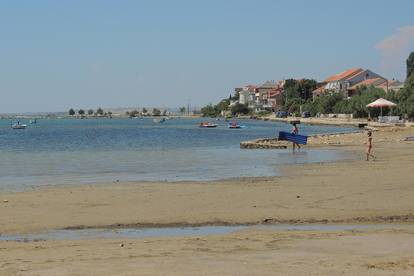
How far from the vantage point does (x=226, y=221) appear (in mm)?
15648

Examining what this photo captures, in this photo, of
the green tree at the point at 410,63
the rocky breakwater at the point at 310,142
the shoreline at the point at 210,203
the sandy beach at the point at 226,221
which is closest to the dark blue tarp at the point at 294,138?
the rocky breakwater at the point at 310,142

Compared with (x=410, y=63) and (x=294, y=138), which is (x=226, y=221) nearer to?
(x=294, y=138)

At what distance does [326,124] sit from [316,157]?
286 ft

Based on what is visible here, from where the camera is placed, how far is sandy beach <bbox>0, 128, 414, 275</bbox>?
10406mm

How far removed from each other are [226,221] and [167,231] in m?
1.70

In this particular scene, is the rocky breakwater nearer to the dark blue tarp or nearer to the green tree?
the dark blue tarp

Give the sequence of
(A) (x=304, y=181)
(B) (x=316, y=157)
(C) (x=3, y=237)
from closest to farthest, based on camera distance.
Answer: (C) (x=3, y=237), (A) (x=304, y=181), (B) (x=316, y=157)

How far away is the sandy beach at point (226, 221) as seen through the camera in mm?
10406

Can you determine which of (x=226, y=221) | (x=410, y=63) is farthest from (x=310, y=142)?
(x=410, y=63)

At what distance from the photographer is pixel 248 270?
10078 mm

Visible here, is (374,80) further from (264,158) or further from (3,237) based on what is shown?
(3,237)

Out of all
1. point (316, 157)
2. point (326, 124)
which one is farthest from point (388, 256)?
point (326, 124)

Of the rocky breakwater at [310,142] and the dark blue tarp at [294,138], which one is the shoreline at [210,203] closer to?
the dark blue tarp at [294,138]

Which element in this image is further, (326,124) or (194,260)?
(326,124)
